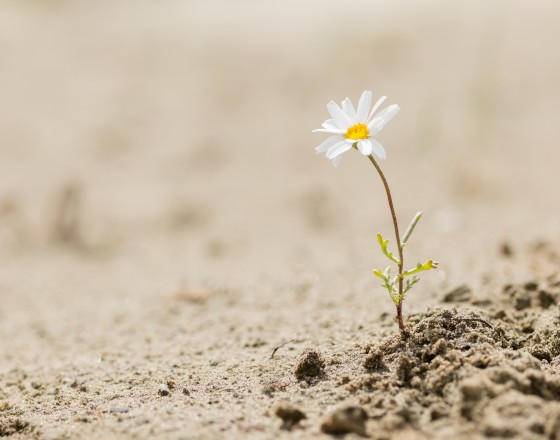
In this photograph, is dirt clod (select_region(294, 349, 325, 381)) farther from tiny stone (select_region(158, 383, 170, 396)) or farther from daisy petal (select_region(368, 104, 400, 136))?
daisy petal (select_region(368, 104, 400, 136))

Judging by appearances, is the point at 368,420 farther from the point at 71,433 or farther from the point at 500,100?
the point at 500,100

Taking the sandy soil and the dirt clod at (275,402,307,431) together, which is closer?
the dirt clod at (275,402,307,431)

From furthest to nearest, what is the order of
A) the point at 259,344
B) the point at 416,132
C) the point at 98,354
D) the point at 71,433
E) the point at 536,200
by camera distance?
the point at 416,132 < the point at 536,200 < the point at 98,354 < the point at 259,344 < the point at 71,433

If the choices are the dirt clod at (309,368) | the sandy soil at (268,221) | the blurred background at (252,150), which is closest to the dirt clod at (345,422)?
the sandy soil at (268,221)

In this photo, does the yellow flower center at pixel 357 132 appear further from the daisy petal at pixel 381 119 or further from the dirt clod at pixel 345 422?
the dirt clod at pixel 345 422

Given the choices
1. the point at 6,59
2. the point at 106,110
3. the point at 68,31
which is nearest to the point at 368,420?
Result: the point at 106,110

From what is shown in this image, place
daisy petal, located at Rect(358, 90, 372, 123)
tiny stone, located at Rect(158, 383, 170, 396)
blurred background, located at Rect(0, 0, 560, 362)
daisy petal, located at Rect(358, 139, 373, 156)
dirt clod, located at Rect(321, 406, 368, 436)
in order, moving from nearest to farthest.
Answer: dirt clod, located at Rect(321, 406, 368, 436), daisy petal, located at Rect(358, 139, 373, 156), daisy petal, located at Rect(358, 90, 372, 123), tiny stone, located at Rect(158, 383, 170, 396), blurred background, located at Rect(0, 0, 560, 362)

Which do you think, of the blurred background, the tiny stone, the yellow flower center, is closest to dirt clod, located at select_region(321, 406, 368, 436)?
the tiny stone
